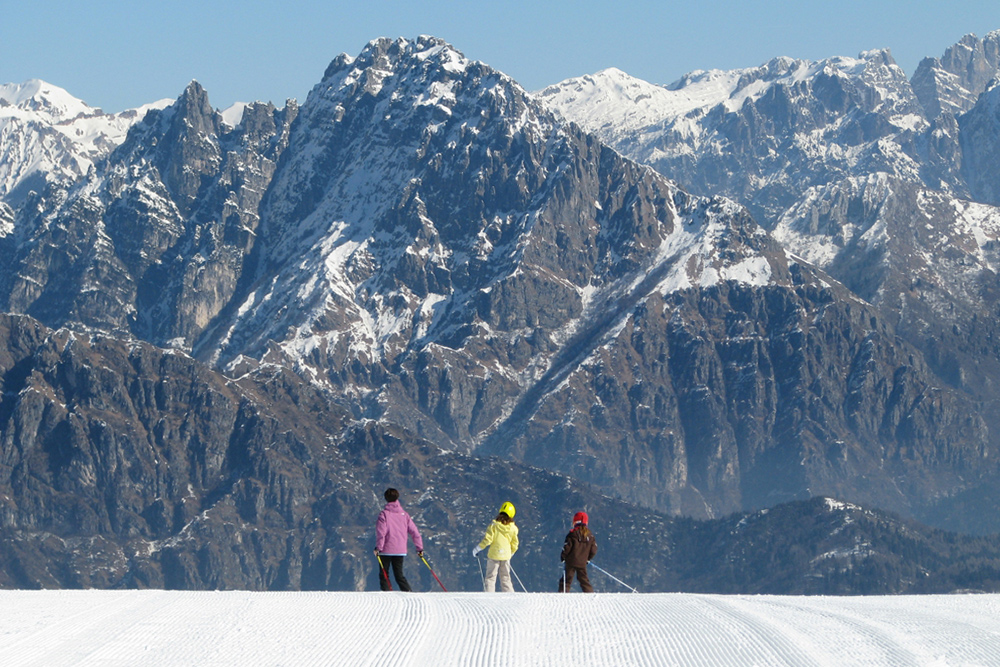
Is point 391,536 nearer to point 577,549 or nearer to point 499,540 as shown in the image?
point 499,540

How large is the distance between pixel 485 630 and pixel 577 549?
60.4 ft

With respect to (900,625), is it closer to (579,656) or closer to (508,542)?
(579,656)

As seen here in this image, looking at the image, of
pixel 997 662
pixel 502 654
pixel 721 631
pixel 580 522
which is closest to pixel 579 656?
pixel 502 654

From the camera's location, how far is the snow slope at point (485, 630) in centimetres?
4806

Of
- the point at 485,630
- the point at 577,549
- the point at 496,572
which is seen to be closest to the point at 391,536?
the point at 496,572

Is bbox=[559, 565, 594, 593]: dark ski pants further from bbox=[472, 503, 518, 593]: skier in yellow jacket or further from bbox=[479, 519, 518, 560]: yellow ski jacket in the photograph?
bbox=[479, 519, 518, 560]: yellow ski jacket

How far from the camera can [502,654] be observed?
48688 mm

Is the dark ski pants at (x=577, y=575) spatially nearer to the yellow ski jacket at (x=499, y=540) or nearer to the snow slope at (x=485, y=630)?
the yellow ski jacket at (x=499, y=540)

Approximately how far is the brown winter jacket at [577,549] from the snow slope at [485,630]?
23.9 feet

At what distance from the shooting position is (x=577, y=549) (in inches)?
2798

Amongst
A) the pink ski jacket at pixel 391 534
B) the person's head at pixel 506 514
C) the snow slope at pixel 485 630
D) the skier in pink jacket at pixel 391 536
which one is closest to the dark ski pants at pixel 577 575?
the person's head at pixel 506 514

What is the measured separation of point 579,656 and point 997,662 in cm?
1279

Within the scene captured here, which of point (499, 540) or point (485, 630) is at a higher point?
point (499, 540)

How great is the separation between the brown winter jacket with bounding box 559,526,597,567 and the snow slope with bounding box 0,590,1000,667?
23.9ft
